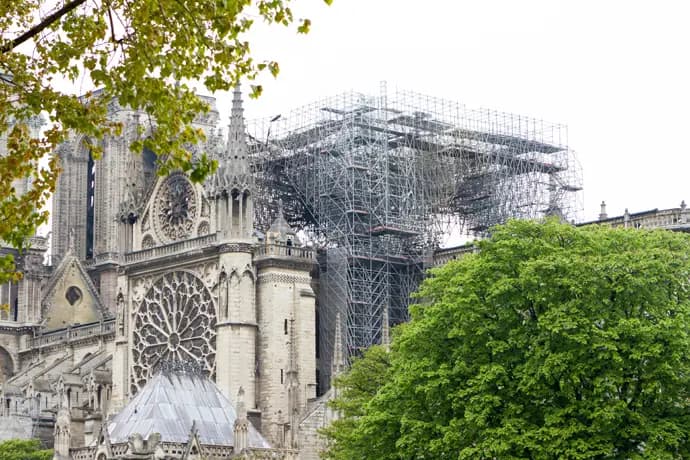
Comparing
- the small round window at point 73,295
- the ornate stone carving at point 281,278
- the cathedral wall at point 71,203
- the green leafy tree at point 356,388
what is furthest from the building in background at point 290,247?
the cathedral wall at point 71,203

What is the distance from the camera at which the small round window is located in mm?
94312

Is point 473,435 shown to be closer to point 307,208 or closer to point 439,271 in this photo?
point 439,271

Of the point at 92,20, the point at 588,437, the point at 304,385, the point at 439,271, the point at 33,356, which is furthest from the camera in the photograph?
the point at 33,356

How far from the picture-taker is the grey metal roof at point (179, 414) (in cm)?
5616

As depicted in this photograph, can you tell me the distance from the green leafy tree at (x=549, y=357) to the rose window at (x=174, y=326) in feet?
90.5

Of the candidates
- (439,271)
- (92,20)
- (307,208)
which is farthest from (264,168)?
(92,20)

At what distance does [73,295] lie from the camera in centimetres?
9462

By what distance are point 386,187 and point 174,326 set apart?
11.5 m

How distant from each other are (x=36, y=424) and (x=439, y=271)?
3852cm

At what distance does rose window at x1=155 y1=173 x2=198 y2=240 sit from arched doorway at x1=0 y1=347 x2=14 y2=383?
20.5 metres

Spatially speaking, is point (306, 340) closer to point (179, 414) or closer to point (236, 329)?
point (236, 329)

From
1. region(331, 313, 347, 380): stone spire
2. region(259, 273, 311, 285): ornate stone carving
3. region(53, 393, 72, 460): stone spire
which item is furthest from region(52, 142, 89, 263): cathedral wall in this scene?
region(53, 393, 72, 460): stone spire

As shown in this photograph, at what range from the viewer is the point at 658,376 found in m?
38.3

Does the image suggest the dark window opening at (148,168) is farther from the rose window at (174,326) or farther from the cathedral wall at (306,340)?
the cathedral wall at (306,340)
